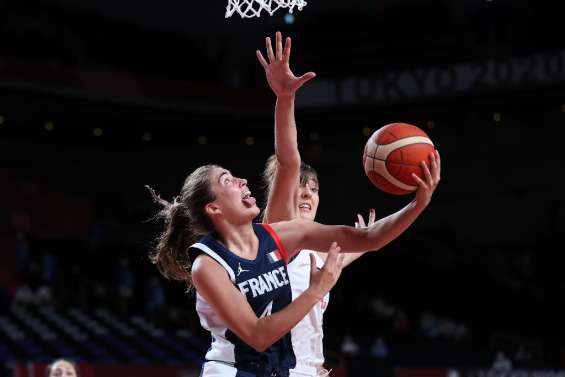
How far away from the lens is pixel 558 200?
17.5 metres

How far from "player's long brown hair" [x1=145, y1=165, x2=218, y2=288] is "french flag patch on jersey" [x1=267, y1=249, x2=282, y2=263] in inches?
11.3

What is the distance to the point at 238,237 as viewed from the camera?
347 cm

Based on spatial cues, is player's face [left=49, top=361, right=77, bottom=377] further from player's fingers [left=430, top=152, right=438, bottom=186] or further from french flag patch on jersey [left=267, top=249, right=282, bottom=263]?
player's fingers [left=430, top=152, right=438, bottom=186]

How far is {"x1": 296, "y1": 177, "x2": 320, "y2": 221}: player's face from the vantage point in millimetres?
4434

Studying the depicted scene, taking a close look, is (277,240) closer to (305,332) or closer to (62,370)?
(305,332)

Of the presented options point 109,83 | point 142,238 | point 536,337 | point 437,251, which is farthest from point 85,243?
point 536,337

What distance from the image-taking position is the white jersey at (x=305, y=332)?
3.82m

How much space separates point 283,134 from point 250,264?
0.78 metres

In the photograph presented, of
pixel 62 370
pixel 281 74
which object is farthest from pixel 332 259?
pixel 62 370

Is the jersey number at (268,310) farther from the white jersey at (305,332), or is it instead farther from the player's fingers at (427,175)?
the player's fingers at (427,175)

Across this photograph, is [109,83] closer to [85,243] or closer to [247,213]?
[85,243]

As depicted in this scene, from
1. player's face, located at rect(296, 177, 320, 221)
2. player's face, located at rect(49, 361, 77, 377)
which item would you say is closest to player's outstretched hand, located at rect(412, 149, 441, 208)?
player's face, located at rect(296, 177, 320, 221)

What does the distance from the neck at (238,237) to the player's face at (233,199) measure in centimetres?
4

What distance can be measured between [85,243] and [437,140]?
7.49 m
